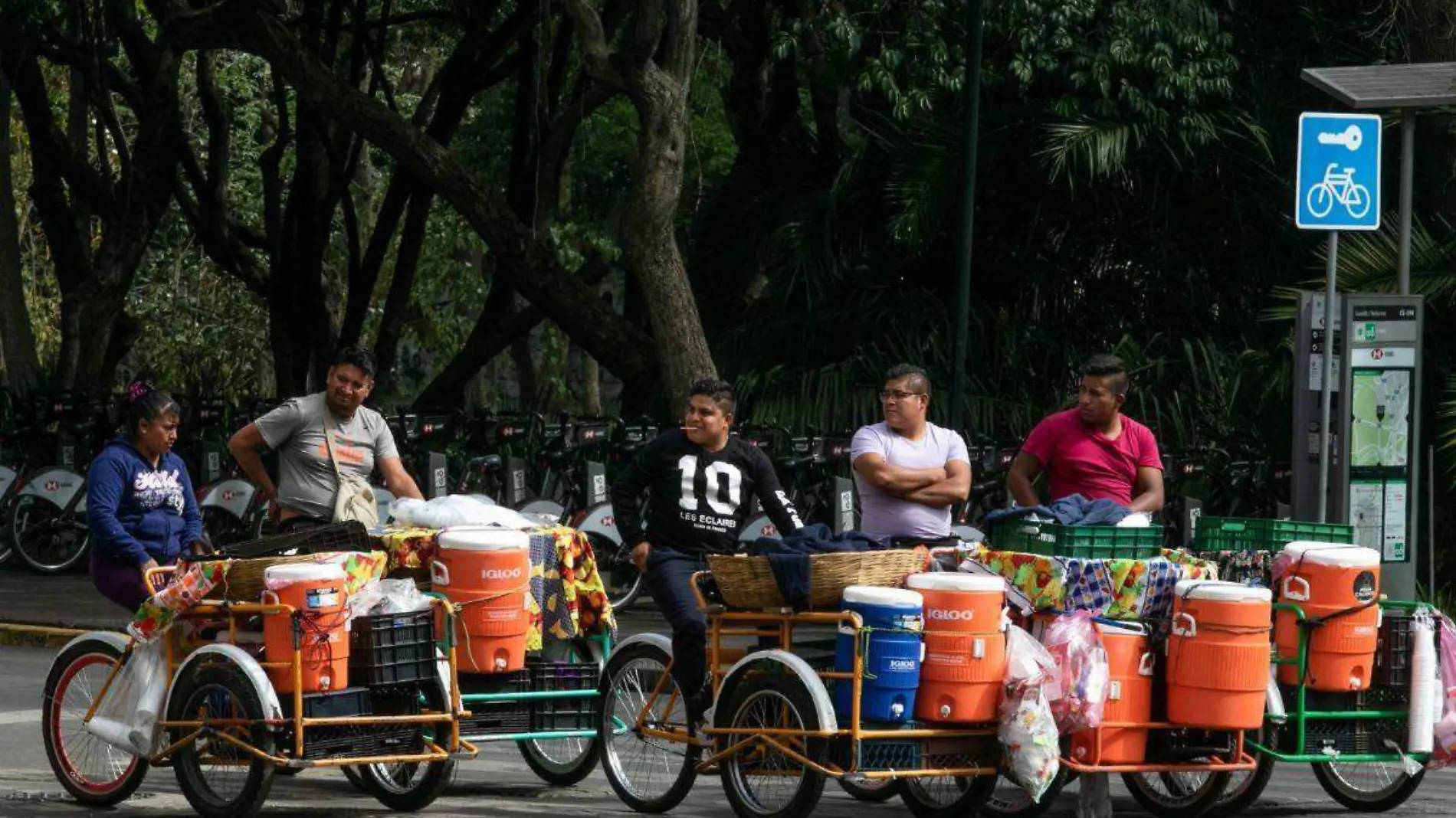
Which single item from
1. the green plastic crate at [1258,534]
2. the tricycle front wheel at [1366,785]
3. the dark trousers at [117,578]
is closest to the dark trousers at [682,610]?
the green plastic crate at [1258,534]

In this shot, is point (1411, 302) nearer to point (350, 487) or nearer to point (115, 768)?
point (350, 487)

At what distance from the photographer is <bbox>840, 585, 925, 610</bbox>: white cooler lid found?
786 centimetres

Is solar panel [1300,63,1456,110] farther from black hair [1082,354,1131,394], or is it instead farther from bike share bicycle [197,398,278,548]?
bike share bicycle [197,398,278,548]

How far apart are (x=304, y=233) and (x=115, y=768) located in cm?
1673

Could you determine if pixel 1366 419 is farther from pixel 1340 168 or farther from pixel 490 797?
pixel 490 797

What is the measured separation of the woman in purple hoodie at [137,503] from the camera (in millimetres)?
9430

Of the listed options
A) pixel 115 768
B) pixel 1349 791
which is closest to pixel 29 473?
pixel 115 768

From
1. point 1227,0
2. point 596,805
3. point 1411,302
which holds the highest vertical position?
point 1227,0

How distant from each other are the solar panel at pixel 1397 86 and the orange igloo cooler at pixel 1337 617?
429 centimetres

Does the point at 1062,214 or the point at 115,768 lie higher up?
the point at 1062,214

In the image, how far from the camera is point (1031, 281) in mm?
19234

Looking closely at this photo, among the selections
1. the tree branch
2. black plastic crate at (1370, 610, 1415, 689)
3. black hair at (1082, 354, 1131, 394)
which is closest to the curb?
the tree branch

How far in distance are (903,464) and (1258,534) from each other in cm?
137

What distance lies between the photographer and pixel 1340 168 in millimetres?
12148
